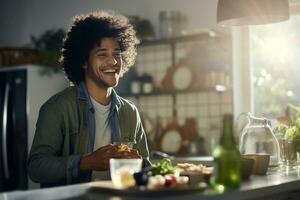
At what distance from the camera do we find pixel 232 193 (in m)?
1.57

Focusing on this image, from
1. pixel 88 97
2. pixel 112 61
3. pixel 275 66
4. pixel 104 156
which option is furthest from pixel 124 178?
pixel 275 66

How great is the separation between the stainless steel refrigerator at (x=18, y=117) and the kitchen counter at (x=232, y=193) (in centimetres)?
360

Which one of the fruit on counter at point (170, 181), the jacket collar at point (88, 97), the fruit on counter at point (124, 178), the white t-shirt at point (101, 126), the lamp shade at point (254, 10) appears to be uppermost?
the lamp shade at point (254, 10)

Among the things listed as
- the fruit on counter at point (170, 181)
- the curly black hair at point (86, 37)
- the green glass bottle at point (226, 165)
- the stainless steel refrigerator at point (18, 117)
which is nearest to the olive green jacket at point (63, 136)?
the curly black hair at point (86, 37)

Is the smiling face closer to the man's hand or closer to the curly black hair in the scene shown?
the curly black hair

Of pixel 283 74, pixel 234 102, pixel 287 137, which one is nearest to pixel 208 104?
pixel 234 102

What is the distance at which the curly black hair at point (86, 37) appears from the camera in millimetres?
2734

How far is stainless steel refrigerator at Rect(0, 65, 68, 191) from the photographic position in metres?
5.34

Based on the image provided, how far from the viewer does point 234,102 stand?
4707mm

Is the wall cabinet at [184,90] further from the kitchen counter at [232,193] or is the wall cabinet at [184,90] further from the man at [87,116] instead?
the kitchen counter at [232,193]

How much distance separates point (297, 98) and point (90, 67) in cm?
241

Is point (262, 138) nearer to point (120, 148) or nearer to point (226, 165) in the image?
point (120, 148)

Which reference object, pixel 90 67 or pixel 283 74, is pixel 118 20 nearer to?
pixel 90 67

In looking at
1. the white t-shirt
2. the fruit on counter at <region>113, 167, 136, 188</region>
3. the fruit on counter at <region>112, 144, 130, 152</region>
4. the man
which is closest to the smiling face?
the man
